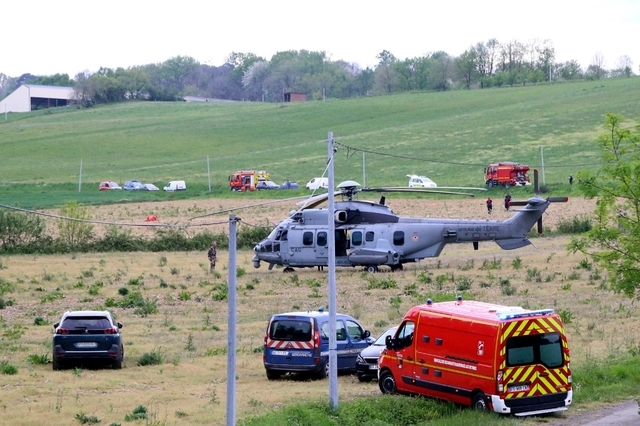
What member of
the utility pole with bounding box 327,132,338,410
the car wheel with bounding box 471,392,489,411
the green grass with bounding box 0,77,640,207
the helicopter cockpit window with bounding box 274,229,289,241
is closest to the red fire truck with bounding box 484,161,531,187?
the green grass with bounding box 0,77,640,207

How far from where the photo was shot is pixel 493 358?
16062 mm

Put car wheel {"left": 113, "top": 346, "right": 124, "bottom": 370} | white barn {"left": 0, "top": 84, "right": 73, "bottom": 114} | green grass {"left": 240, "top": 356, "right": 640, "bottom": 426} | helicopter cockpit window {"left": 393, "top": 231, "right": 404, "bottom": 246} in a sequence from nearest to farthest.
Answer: green grass {"left": 240, "top": 356, "right": 640, "bottom": 426} < car wheel {"left": 113, "top": 346, "right": 124, "bottom": 370} < helicopter cockpit window {"left": 393, "top": 231, "right": 404, "bottom": 246} < white barn {"left": 0, "top": 84, "right": 73, "bottom": 114}

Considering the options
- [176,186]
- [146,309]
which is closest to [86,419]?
[146,309]

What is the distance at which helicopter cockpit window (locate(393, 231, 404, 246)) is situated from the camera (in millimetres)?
39531

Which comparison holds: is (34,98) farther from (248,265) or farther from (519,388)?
(519,388)

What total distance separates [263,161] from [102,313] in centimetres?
7747

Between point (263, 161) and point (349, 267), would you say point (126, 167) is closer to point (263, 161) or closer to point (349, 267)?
point (263, 161)

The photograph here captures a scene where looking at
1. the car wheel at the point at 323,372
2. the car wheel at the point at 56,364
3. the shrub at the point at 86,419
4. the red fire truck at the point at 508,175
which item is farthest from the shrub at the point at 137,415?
the red fire truck at the point at 508,175

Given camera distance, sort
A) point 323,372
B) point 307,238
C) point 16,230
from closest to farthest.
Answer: point 323,372, point 307,238, point 16,230

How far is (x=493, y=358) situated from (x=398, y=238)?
2357cm

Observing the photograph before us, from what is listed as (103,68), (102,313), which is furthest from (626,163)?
(103,68)

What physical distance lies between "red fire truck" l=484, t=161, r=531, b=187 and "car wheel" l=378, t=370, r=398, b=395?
180 ft

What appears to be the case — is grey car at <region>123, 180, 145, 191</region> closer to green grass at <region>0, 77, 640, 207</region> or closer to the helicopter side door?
green grass at <region>0, 77, 640, 207</region>

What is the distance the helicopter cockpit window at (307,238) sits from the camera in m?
40.1
